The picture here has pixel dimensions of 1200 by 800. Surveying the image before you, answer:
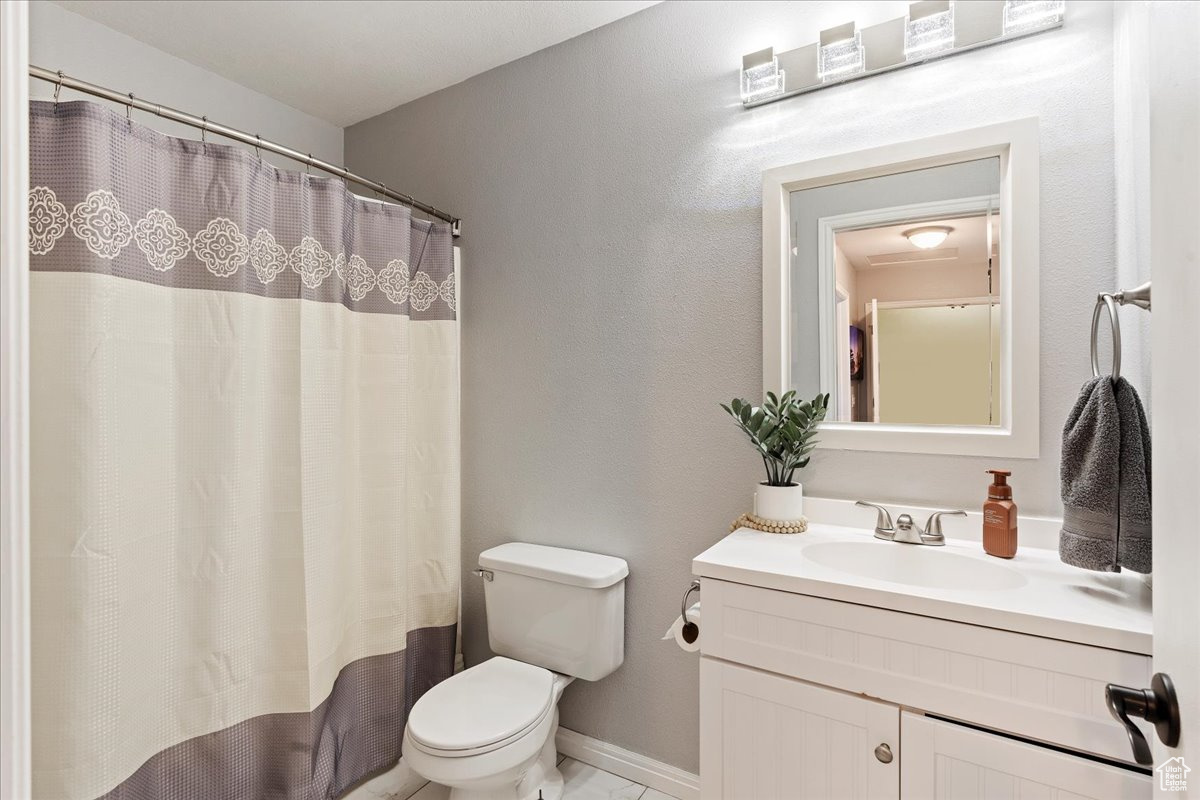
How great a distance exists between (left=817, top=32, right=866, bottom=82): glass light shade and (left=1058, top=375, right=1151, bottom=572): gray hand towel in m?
0.96

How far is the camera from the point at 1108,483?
3.41ft

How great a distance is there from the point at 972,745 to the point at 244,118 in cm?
288

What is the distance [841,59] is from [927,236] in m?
0.51

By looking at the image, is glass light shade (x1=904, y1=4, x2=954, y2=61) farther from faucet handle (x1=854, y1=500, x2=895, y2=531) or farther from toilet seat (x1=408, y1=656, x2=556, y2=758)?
toilet seat (x1=408, y1=656, x2=556, y2=758)

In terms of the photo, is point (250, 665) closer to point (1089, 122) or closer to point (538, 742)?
point (538, 742)

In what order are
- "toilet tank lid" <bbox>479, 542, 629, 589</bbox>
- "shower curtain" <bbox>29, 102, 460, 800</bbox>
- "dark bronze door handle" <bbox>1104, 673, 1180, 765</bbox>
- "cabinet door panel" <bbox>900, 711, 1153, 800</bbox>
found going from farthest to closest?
"toilet tank lid" <bbox>479, 542, 629, 589</bbox>, "shower curtain" <bbox>29, 102, 460, 800</bbox>, "cabinet door panel" <bbox>900, 711, 1153, 800</bbox>, "dark bronze door handle" <bbox>1104, 673, 1180, 765</bbox>

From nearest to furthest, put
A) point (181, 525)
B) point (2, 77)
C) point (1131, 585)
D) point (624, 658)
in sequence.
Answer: point (2, 77) → point (1131, 585) → point (181, 525) → point (624, 658)

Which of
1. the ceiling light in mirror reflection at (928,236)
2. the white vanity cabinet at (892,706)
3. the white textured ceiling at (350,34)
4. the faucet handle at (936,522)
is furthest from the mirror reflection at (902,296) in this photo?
the white textured ceiling at (350,34)

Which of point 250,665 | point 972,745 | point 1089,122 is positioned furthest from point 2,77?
point 1089,122

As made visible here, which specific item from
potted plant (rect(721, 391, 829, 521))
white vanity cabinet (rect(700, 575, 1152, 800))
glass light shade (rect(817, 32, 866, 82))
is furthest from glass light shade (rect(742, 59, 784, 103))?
white vanity cabinet (rect(700, 575, 1152, 800))

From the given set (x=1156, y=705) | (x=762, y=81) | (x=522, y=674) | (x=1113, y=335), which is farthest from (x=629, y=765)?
(x=762, y=81)

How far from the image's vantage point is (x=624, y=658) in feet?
6.19

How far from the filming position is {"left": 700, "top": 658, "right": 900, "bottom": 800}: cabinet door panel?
1.10m

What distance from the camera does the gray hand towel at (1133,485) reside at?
1.00 metres
